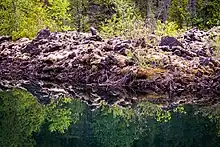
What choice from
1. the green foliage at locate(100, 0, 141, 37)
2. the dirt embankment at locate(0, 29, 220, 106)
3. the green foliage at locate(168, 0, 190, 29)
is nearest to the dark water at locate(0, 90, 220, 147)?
the dirt embankment at locate(0, 29, 220, 106)

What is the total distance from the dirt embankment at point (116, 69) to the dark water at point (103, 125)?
5.59 ft

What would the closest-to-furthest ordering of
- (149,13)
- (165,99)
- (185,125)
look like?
(185,125) → (165,99) → (149,13)

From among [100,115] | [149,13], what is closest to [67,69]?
[100,115]

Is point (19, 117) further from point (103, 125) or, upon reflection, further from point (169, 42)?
point (169, 42)

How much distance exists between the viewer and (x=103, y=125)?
16.5 m

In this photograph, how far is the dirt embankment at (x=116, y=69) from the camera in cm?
2292

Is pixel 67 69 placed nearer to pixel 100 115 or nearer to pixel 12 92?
pixel 12 92

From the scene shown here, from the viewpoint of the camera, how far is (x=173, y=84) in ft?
76.9

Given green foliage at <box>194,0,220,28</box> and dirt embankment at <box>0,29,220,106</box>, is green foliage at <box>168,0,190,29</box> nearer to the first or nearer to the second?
green foliage at <box>194,0,220,28</box>

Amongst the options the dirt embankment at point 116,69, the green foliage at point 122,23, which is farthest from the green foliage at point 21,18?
the green foliage at point 122,23

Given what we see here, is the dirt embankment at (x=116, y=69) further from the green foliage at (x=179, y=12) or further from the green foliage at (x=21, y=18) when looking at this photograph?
the green foliage at (x=179, y=12)

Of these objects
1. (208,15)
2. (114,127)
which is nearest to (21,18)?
(208,15)

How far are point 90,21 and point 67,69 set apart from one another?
2142cm

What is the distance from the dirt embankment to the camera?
75.2 feet
